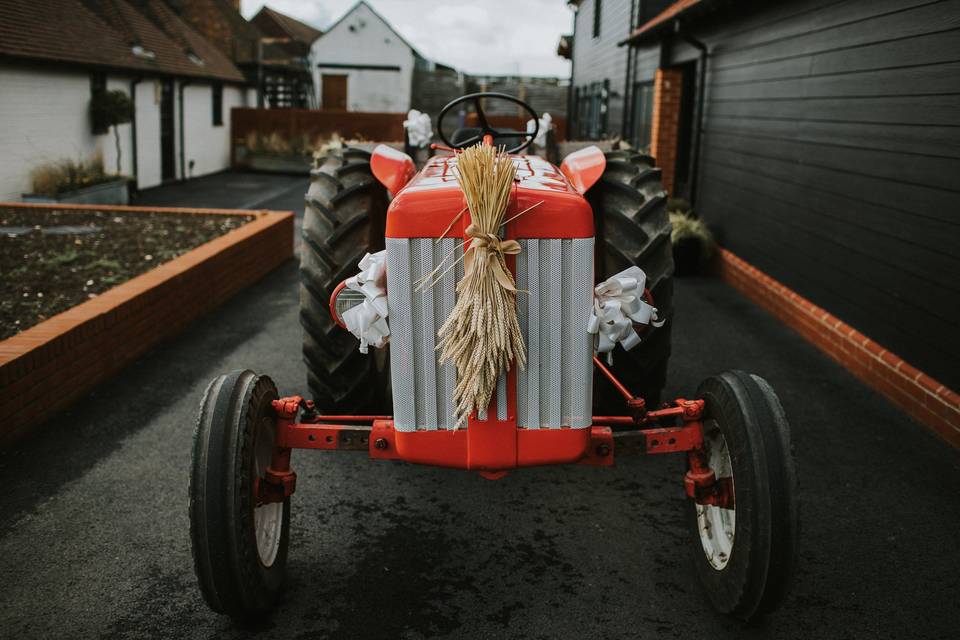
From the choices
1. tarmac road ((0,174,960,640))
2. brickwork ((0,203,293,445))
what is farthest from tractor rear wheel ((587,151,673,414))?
brickwork ((0,203,293,445))

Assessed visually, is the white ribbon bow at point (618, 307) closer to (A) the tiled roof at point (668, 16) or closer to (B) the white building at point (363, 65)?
(A) the tiled roof at point (668, 16)

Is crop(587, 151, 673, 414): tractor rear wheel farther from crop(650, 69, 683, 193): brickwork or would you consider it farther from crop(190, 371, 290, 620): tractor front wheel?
crop(650, 69, 683, 193): brickwork

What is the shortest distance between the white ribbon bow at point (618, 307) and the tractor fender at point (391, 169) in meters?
1.27

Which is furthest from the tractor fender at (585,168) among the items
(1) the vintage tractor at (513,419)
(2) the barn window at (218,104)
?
(2) the barn window at (218,104)

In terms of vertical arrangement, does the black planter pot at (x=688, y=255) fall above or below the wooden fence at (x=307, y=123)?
below

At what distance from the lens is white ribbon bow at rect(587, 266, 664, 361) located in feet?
9.71

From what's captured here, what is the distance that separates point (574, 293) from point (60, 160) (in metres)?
14.0

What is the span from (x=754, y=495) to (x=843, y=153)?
15.2 feet

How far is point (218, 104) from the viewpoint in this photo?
79.2ft

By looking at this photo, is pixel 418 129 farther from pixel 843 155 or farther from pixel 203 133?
pixel 203 133

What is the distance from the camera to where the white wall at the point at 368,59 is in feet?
126

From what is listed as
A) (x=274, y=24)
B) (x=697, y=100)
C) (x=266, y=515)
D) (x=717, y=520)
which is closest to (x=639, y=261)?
(x=717, y=520)

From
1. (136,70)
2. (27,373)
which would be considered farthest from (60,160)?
(27,373)

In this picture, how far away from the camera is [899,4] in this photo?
5828 millimetres
